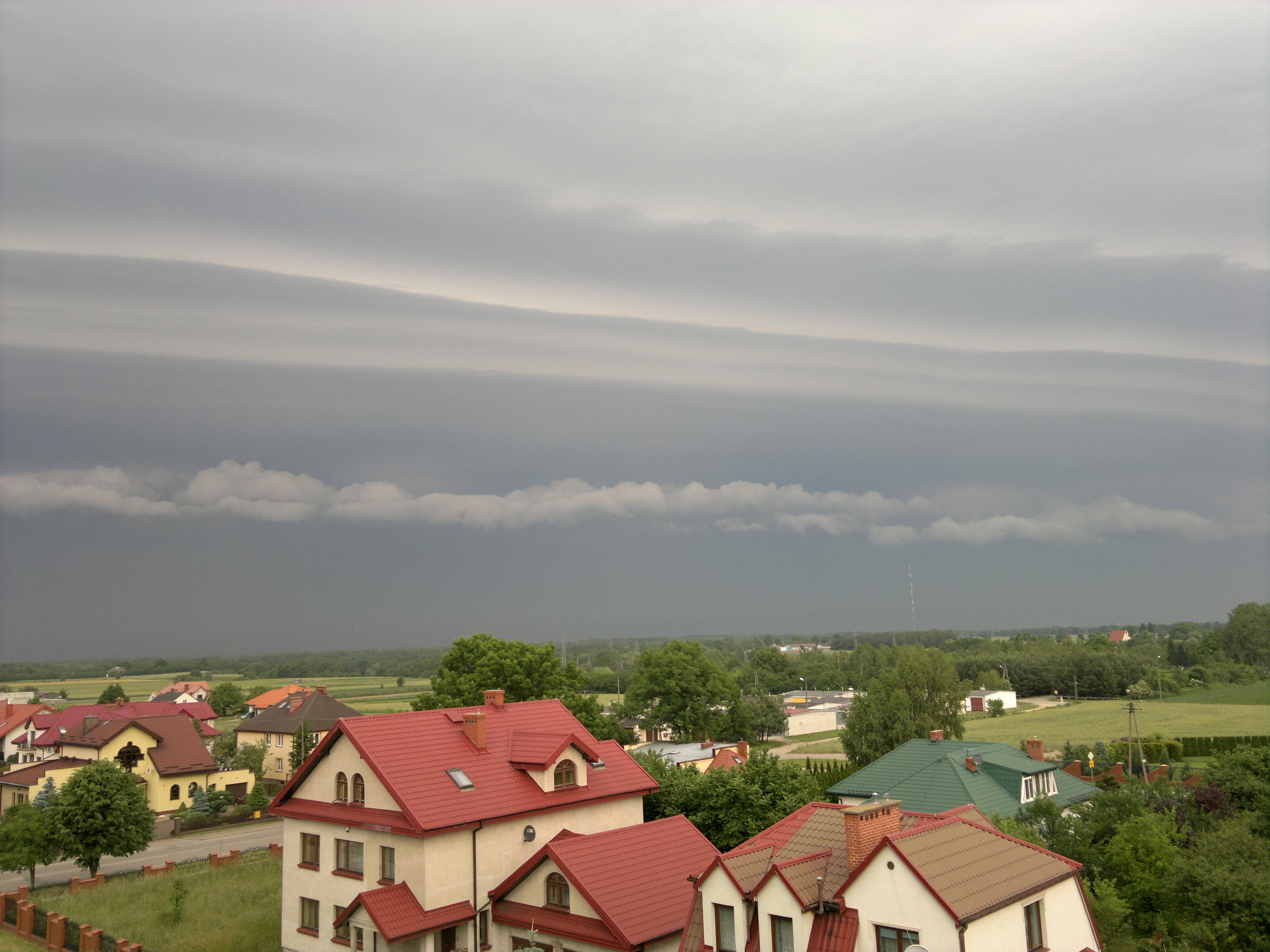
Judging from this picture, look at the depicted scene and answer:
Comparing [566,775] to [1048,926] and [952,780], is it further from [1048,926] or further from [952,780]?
[952,780]

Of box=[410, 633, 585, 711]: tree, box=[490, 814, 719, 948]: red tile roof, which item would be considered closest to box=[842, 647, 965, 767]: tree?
box=[410, 633, 585, 711]: tree

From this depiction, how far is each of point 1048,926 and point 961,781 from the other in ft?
83.1

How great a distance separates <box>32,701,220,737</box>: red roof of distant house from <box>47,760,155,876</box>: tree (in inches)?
1179

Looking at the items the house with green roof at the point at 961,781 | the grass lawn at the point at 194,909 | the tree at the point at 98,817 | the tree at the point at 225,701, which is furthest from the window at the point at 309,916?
the tree at the point at 225,701

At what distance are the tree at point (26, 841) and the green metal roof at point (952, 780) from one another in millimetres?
43782

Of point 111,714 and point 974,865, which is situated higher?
point 974,865

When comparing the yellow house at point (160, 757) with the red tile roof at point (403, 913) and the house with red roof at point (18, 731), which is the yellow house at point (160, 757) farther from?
the red tile roof at point (403, 913)

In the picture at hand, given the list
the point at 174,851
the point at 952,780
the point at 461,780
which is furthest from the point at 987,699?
the point at 461,780

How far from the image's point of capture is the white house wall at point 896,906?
19.1 meters

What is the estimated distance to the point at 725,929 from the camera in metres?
23.0

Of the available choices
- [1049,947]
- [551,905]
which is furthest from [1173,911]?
[551,905]

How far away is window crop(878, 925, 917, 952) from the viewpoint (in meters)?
19.7

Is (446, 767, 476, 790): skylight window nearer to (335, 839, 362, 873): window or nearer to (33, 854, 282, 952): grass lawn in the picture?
(335, 839, 362, 873): window

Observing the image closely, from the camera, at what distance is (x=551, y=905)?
27.8m
